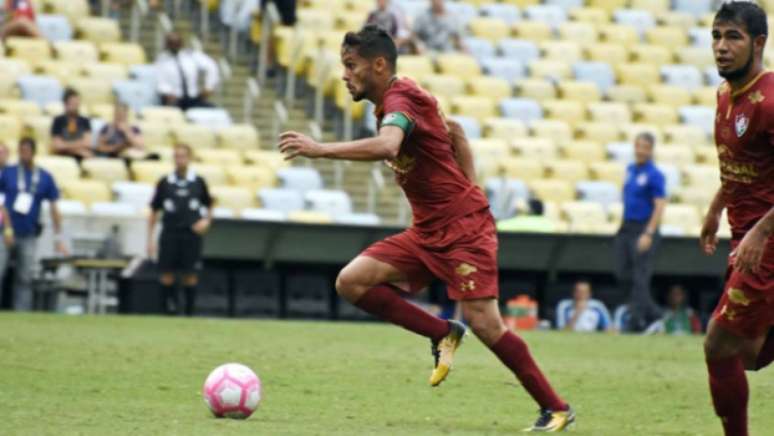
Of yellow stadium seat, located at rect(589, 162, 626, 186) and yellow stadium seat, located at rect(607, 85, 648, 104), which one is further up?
yellow stadium seat, located at rect(607, 85, 648, 104)

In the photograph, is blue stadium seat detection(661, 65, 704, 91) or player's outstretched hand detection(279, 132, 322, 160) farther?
blue stadium seat detection(661, 65, 704, 91)

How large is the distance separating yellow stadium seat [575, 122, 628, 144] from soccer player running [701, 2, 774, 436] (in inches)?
718

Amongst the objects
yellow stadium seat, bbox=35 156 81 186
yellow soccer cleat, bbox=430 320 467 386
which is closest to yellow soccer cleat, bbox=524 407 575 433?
yellow soccer cleat, bbox=430 320 467 386

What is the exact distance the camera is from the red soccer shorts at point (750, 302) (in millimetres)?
8180

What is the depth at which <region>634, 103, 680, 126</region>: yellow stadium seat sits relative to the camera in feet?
90.6

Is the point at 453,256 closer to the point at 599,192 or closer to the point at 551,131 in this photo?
the point at 599,192

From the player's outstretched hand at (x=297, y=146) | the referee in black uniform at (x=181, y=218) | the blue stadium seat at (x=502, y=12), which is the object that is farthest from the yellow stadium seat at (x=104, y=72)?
the player's outstretched hand at (x=297, y=146)

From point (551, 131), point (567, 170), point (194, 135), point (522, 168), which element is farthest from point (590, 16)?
point (194, 135)

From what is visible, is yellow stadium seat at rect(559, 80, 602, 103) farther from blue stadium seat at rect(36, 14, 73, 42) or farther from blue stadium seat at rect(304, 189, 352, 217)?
blue stadium seat at rect(36, 14, 73, 42)

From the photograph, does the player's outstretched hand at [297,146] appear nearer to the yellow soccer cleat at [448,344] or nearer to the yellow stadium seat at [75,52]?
the yellow soccer cleat at [448,344]

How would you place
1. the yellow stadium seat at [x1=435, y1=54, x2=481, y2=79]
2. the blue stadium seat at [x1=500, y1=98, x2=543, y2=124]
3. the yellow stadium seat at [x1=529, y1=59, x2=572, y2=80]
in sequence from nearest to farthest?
the blue stadium seat at [x1=500, y1=98, x2=543, y2=124] → the yellow stadium seat at [x1=435, y1=54, x2=481, y2=79] → the yellow stadium seat at [x1=529, y1=59, x2=572, y2=80]

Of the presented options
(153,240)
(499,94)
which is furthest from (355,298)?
(499,94)

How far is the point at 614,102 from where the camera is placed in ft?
91.9

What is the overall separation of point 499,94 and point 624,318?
17.4 feet
